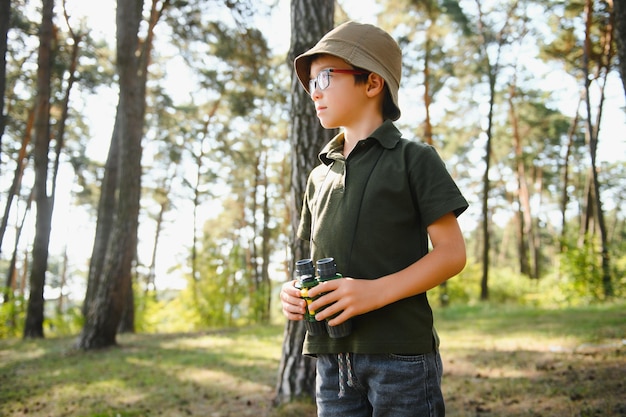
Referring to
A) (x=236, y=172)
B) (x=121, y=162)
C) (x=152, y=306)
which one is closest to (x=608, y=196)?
(x=236, y=172)

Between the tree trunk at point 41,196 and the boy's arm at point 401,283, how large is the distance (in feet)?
32.6

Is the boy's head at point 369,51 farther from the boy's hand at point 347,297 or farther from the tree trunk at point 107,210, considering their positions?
the tree trunk at point 107,210

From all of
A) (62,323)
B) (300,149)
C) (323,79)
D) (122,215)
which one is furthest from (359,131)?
(62,323)

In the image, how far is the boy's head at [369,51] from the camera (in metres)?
1.61

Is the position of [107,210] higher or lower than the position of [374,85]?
higher

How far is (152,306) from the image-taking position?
43.3 ft

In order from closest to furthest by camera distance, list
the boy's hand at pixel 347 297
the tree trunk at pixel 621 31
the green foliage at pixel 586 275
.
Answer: the boy's hand at pixel 347 297
the tree trunk at pixel 621 31
the green foliage at pixel 586 275

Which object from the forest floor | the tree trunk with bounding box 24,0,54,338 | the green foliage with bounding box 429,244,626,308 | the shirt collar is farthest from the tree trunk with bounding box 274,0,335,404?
the green foliage with bounding box 429,244,626,308

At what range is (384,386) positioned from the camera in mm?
1460

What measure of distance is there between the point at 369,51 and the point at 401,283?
2.61 feet

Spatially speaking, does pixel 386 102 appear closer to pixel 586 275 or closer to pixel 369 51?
pixel 369 51

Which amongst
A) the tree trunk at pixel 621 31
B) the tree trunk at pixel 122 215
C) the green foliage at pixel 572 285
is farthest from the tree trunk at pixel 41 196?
the green foliage at pixel 572 285

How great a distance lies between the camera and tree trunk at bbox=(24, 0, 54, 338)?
31.9 feet

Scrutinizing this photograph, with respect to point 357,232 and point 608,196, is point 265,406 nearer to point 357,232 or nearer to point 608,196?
point 357,232
